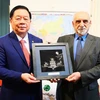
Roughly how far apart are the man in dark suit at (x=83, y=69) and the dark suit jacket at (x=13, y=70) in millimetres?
327

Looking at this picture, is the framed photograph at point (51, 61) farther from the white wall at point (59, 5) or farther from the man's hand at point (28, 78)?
the white wall at point (59, 5)

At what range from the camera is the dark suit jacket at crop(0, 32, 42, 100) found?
1.61 meters

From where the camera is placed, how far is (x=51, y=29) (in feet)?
9.40

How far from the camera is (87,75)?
170 centimetres

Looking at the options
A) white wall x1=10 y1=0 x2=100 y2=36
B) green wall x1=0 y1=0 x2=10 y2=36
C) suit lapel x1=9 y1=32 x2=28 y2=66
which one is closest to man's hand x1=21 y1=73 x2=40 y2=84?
suit lapel x1=9 y1=32 x2=28 y2=66

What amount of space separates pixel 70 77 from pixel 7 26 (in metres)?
2.11

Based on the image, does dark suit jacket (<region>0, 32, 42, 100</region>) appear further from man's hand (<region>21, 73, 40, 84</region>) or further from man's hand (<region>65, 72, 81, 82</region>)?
man's hand (<region>65, 72, 81, 82</region>)

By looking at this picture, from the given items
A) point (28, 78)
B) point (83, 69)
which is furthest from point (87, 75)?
point (28, 78)

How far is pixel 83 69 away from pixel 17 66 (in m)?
0.55

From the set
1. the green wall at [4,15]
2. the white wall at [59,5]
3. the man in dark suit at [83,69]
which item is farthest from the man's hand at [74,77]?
the green wall at [4,15]

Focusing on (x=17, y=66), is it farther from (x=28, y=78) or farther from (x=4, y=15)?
(x=4, y=15)

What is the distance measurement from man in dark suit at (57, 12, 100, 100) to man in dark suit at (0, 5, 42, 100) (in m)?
0.29

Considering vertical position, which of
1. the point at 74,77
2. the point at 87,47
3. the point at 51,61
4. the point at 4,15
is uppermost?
the point at 4,15

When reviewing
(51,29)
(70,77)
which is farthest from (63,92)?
(51,29)
